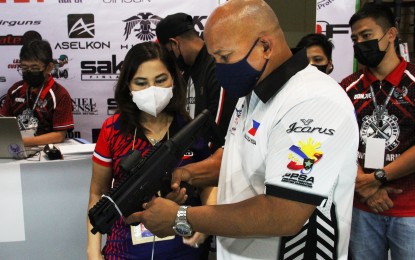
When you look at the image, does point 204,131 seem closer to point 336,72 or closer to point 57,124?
point 57,124

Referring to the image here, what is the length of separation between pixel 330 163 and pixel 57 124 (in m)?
2.87

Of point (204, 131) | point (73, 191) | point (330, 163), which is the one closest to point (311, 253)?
point (330, 163)

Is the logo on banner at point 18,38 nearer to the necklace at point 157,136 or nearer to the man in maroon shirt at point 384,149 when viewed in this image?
the necklace at point 157,136

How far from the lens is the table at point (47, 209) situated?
2617mm

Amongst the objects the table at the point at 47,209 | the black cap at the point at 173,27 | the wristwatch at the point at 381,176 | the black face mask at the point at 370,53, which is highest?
the black cap at the point at 173,27

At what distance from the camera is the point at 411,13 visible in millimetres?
4234

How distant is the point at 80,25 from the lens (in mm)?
4055

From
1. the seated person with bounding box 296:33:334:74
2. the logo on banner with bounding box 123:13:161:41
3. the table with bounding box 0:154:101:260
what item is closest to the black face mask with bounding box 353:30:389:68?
the seated person with bounding box 296:33:334:74

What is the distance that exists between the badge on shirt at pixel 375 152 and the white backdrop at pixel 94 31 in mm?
1988

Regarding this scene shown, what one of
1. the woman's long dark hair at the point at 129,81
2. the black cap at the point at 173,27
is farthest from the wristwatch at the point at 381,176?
the black cap at the point at 173,27

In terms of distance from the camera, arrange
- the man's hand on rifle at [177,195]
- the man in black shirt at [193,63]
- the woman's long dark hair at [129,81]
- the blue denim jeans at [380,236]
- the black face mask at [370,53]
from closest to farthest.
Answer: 1. the man's hand on rifle at [177,195]
2. the woman's long dark hair at [129,81]
3. the blue denim jeans at [380,236]
4. the black face mask at [370,53]
5. the man in black shirt at [193,63]

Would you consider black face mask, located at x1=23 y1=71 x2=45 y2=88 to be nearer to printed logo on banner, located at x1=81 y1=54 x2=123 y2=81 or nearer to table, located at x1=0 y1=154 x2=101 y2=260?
printed logo on banner, located at x1=81 y1=54 x2=123 y2=81

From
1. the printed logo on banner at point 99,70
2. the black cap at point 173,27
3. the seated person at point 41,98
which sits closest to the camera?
the black cap at point 173,27

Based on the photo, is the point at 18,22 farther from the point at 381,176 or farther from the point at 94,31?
the point at 381,176
